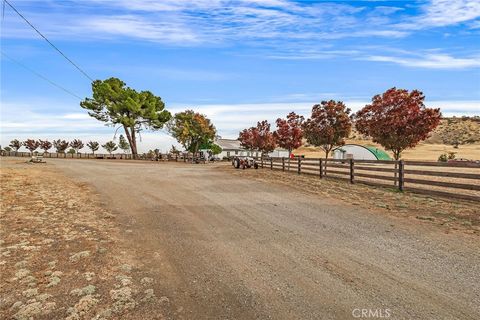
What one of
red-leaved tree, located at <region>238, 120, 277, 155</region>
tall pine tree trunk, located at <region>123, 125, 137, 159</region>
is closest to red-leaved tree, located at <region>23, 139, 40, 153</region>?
tall pine tree trunk, located at <region>123, 125, 137, 159</region>

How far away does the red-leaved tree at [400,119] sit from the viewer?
84.6 feet

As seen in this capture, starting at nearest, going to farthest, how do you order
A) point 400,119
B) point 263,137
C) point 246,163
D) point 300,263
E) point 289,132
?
point 300,263 → point 400,119 → point 246,163 → point 289,132 → point 263,137

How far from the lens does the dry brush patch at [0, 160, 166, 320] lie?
11.9ft

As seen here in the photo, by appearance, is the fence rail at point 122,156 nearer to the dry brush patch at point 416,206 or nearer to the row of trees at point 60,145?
the row of trees at point 60,145

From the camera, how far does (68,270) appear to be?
15.3ft

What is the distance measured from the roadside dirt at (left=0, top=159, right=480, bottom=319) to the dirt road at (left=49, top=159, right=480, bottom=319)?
2 centimetres

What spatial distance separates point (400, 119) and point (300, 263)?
25.1m

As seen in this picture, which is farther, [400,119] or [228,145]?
[228,145]

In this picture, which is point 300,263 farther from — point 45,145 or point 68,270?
point 45,145

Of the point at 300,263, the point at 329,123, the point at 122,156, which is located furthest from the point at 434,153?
the point at 300,263

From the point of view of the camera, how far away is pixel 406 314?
351 centimetres

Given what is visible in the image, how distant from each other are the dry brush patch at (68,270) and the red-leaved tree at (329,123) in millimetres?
28380

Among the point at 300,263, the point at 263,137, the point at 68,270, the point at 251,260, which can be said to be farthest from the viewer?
the point at 263,137

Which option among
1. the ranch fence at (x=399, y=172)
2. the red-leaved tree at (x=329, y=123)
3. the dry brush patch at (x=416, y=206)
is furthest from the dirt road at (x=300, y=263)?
the red-leaved tree at (x=329, y=123)
